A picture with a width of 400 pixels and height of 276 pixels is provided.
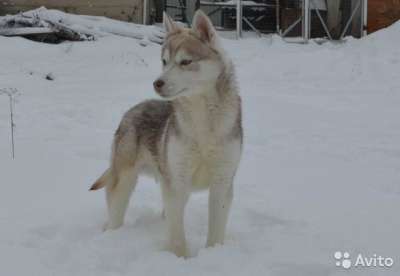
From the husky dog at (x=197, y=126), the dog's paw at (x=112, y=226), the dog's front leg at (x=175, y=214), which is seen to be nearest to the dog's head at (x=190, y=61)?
the husky dog at (x=197, y=126)

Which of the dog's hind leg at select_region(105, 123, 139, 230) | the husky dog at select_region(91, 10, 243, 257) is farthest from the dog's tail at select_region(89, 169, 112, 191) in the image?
the husky dog at select_region(91, 10, 243, 257)

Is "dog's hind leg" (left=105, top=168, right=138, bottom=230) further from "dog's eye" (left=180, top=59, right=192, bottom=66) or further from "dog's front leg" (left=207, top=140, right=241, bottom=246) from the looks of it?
"dog's eye" (left=180, top=59, right=192, bottom=66)

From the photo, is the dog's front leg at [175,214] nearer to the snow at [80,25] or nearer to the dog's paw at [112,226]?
the dog's paw at [112,226]

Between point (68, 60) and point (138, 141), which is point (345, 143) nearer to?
point (138, 141)

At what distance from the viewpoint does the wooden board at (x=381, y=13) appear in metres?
14.9

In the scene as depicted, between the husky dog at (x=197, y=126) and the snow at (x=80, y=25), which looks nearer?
the husky dog at (x=197, y=126)

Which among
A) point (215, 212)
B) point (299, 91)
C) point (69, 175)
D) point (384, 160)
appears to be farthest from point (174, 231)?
point (299, 91)

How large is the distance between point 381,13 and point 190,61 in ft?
41.1

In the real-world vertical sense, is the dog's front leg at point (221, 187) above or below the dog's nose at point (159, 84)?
below

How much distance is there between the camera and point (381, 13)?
1502cm

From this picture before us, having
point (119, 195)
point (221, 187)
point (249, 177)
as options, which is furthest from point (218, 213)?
point (249, 177)

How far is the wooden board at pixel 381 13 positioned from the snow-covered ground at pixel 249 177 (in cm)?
350

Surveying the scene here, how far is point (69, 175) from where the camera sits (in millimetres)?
5523

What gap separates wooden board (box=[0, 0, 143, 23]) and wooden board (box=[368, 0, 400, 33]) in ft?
17.9
